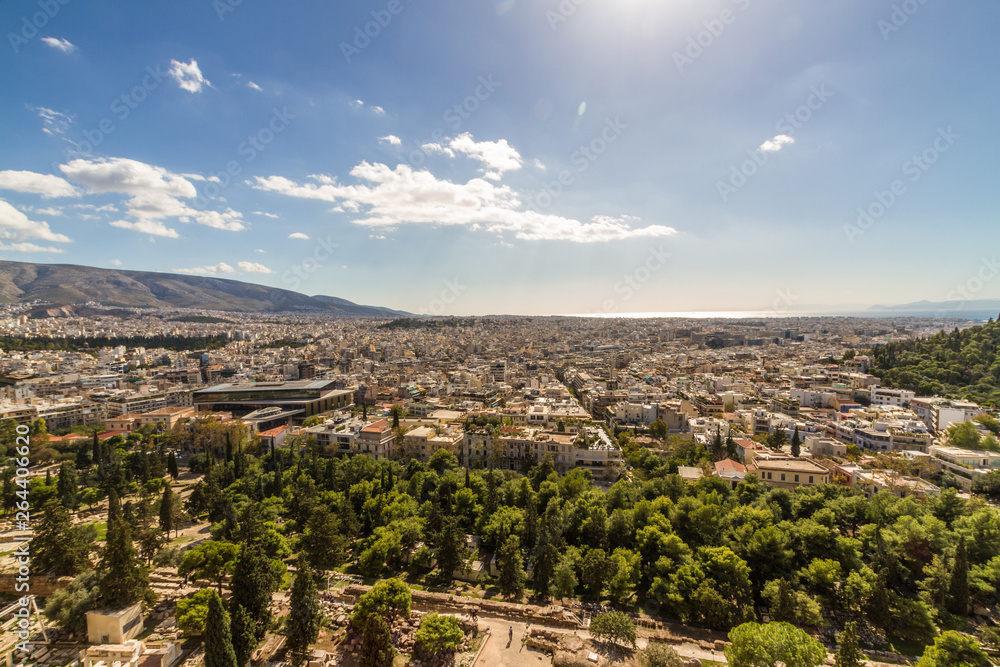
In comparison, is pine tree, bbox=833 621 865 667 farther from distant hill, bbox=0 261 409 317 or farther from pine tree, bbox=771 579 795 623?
distant hill, bbox=0 261 409 317

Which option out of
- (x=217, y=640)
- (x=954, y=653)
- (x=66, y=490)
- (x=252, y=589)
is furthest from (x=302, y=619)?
(x=66, y=490)

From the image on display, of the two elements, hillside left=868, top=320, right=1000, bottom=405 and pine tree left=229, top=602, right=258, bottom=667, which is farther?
hillside left=868, top=320, right=1000, bottom=405

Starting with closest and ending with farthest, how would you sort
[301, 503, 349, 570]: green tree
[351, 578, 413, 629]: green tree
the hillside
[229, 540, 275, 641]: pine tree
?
[351, 578, 413, 629]: green tree → [229, 540, 275, 641]: pine tree → [301, 503, 349, 570]: green tree → the hillside

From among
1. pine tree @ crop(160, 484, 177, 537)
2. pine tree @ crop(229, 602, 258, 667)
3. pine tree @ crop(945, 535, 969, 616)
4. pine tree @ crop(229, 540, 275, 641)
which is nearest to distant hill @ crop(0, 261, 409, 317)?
pine tree @ crop(160, 484, 177, 537)

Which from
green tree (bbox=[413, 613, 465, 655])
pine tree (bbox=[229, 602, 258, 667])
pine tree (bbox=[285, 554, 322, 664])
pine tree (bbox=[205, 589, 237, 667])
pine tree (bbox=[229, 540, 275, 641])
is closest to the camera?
pine tree (bbox=[205, 589, 237, 667])

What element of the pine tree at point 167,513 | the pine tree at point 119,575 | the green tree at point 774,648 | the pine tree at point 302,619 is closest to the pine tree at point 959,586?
the green tree at point 774,648

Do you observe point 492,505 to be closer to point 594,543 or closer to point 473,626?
point 594,543

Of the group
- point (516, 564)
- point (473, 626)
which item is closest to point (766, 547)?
point (516, 564)

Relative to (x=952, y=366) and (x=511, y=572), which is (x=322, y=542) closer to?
(x=511, y=572)
